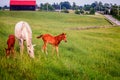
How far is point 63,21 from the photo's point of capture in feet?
24.7

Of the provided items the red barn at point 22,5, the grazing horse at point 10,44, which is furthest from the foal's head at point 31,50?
the red barn at point 22,5

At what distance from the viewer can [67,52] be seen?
6328 millimetres

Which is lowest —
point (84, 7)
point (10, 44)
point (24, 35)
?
point (10, 44)

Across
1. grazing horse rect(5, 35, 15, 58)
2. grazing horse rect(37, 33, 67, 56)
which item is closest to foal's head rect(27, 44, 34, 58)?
grazing horse rect(5, 35, 15, 58)

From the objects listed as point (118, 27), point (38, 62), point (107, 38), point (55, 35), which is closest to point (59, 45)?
point (55, 35)

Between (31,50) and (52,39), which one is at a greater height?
(52,39)

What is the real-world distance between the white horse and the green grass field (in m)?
0.15

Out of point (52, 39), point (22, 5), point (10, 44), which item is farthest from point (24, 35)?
point (22, 5)

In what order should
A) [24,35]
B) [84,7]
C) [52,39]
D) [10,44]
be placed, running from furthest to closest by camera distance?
[84,7] → [52,39] → [24,35] → [10,44]

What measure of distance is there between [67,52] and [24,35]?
1208 mm

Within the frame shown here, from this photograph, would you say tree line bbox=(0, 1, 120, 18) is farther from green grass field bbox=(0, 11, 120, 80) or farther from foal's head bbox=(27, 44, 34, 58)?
foal's head bbox=(27, 44, 34, 58)

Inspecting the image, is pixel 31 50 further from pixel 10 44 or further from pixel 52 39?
pixel 52 39

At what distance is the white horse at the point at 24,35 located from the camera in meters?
5.49

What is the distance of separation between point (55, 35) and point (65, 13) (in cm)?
100
